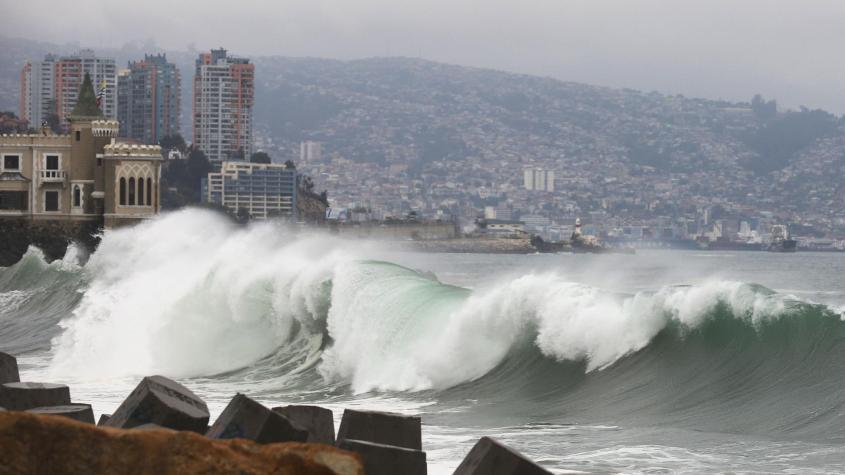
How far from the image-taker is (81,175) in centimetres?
6300

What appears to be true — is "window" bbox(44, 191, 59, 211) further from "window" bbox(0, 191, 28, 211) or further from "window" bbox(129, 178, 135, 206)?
"window" bbox(129, 178, 135, 206)

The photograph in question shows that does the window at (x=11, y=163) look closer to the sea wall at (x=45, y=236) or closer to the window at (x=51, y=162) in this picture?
the window at (x=51, y=162)

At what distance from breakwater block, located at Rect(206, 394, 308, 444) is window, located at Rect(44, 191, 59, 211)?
182 ft

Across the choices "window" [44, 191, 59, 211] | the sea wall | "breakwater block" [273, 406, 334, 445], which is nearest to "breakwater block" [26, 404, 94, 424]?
"breakwater block" [273, 406, 334, 445]

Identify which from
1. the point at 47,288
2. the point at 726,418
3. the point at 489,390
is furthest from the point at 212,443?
the point at 47,288

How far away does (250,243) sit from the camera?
35281 millimetres

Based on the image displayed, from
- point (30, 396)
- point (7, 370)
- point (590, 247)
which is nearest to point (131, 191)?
point (7, 370)

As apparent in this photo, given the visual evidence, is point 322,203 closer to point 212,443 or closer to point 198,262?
point 198,262

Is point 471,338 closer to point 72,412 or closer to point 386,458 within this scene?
point 72,412

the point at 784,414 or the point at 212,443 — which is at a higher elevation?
the point at 212,443

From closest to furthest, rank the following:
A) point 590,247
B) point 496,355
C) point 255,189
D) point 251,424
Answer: point 251,424 < point 496,355 < point 590,247 < point 255,189

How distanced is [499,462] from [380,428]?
68.3 inches

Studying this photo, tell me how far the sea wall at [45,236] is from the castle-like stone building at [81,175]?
117 millimetres

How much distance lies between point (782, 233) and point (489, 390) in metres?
155
